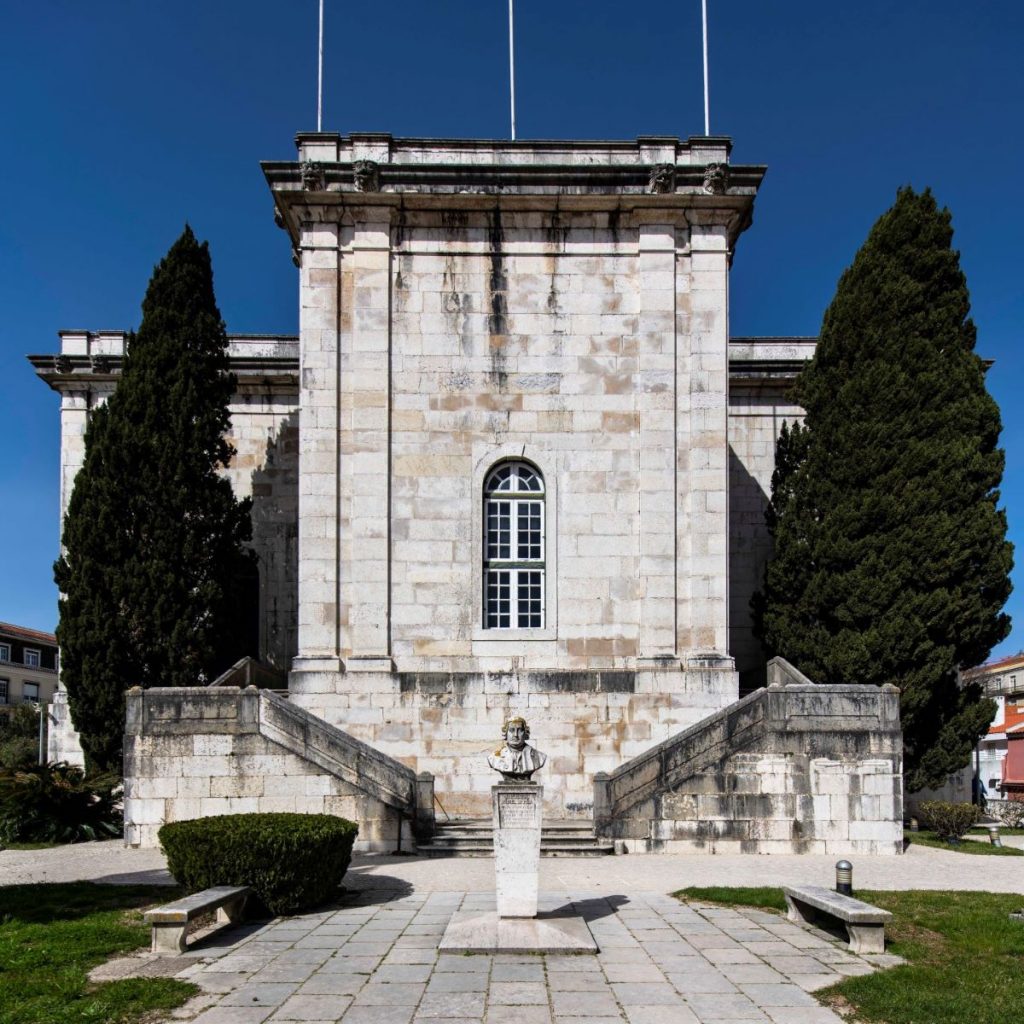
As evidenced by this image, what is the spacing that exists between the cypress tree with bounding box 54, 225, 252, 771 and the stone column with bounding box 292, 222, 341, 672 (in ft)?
10.9

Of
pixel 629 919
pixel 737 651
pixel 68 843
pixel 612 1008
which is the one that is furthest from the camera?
pixel 737 651

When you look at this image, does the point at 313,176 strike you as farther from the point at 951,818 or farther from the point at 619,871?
the point at 951,818

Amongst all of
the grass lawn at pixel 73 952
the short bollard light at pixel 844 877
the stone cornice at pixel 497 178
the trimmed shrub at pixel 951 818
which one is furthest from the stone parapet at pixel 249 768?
the stone cornice at pixel 497 178

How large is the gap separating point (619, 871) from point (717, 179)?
12784 mm

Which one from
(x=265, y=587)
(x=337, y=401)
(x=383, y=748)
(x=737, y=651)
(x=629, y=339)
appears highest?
(x=629, y=339)

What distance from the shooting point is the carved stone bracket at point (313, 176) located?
19.5 meters

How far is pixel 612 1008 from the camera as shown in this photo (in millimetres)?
7910

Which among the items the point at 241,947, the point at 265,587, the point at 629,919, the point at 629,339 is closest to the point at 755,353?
the point at 629,339

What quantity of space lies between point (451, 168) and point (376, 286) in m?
2.66

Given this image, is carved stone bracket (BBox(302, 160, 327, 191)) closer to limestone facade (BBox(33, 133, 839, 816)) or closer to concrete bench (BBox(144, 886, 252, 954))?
limestone facade (BBox(33, 133, 839, 816))

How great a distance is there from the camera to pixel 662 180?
19578mm

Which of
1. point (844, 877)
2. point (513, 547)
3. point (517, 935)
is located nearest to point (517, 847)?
point (517, 935)

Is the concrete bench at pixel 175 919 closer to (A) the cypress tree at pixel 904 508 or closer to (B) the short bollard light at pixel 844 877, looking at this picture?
(B) the short bollard light at pixel 844 877

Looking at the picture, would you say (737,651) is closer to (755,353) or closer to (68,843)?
(755,353)
